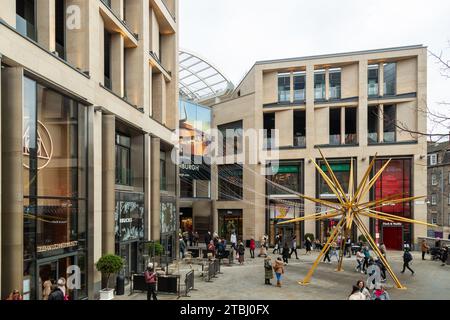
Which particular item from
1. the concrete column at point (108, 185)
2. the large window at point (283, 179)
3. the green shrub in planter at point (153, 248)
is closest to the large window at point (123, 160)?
the concrete column at point (108, 185)

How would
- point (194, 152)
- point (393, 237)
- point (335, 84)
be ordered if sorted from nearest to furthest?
1. point (393, 237)
2. point (335, 84)
3. point (194, 152)

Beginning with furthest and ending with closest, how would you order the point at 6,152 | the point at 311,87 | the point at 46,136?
the point at 311,87 → the point at 46,136 → the point at 6,152

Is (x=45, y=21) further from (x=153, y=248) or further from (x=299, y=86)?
(x=299, y=86)

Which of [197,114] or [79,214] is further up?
[197,114]

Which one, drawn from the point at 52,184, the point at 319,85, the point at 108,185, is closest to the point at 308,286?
the point at 108,185

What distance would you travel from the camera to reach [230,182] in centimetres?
3972

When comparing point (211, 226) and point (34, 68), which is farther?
point (211, 226)

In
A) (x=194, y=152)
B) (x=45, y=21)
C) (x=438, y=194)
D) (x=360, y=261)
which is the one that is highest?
(x=45, y=21)

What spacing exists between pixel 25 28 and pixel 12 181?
5471 millimetres

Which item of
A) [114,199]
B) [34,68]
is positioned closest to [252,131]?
[114,199]

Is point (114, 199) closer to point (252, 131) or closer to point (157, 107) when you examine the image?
point (157, 107)

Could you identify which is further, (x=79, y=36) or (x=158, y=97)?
(x=158, y=97)

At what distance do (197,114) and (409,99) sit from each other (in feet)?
70.3
